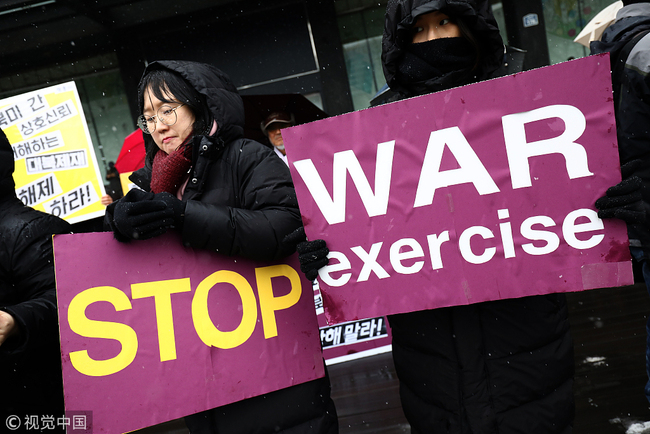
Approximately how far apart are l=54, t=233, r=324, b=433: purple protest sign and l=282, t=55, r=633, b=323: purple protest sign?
0.26 meters

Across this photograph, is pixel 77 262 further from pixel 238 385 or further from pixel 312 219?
pixel 312 219

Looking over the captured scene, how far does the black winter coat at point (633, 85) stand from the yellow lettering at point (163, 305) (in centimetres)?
173

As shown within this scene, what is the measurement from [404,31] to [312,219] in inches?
28.4

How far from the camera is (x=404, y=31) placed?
157 centimetres

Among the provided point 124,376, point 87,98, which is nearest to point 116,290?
point 124,376

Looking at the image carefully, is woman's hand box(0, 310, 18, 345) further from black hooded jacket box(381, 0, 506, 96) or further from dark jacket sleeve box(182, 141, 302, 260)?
black hooded jacket box(381, 0, 506, 96)

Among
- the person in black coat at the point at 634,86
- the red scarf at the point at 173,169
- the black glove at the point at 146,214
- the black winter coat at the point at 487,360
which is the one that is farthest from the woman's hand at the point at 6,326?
the person in black coat at the point at 634,86

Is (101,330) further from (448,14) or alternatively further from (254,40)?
(254,40)

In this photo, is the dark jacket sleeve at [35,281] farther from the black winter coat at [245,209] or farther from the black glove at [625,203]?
the black glove at [625,203]

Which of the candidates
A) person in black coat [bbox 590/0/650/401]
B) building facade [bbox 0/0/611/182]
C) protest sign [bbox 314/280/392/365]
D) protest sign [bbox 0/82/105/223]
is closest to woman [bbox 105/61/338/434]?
person in black coat [bbox 590/0/650/401]

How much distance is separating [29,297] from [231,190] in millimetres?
872

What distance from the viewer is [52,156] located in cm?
323

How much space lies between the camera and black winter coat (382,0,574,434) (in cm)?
143

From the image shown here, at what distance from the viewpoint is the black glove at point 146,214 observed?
1320mm
